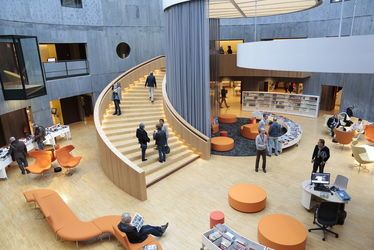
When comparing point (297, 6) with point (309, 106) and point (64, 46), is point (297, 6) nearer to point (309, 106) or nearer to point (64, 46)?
point (309, 106)

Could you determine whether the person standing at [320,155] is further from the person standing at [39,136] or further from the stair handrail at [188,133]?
the person standing at [39,136]

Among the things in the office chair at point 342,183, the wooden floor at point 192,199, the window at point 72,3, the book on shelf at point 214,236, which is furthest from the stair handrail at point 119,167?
the window at point 72,3

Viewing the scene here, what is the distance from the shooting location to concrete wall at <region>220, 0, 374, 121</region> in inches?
582

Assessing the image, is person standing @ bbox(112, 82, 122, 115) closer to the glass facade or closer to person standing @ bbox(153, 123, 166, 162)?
the glass facade

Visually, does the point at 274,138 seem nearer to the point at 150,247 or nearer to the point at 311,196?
the point at 311,196

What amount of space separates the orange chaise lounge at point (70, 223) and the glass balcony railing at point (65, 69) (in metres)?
8.72

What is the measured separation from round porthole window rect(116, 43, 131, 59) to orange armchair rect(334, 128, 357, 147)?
1262cm

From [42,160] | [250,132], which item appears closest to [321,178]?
[250,132]

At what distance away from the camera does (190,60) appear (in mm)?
10219

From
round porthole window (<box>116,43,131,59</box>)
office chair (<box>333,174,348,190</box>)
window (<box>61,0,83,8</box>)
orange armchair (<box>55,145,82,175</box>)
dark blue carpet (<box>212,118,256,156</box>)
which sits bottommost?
dark blue carpet (<box>212,118,256,156</box>)

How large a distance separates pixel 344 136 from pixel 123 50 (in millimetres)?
13194

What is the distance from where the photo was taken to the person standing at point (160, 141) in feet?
29.3

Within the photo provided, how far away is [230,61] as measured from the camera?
17.4m

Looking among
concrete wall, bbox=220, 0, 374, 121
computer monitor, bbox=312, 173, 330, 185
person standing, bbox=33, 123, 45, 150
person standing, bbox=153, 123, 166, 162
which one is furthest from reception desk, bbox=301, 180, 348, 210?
concrete wall, bbox=220, 0, 374, 121
